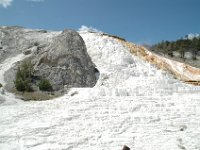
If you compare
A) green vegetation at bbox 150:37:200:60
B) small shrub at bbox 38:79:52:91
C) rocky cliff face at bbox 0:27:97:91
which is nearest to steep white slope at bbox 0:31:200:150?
rocky cliff face at bbox 0:27:97:91

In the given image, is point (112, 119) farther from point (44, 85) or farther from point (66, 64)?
point (66, 64)

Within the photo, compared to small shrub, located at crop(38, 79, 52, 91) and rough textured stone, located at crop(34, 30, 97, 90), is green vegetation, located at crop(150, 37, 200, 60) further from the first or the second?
small shrub, located at crop(38, 79, 52, 91)

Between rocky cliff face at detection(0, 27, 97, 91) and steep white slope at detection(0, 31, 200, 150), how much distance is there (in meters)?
1.62

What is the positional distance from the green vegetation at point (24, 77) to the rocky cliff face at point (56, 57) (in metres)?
0.51

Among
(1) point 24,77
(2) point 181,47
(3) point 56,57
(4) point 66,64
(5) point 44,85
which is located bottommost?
(5) point 44,85

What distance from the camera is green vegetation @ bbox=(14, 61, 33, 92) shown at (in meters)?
25.5

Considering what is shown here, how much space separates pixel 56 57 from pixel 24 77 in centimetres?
358

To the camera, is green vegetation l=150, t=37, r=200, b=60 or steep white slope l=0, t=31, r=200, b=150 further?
green vegetation l=150, t=37, r=200, b=60

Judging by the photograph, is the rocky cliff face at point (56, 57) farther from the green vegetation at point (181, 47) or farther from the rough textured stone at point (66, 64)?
the green vegetation at point (181, 47)

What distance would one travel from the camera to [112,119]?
64.4 ft

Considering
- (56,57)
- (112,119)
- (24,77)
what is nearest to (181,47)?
(56,57)

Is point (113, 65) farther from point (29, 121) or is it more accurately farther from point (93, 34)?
point (29, 121)

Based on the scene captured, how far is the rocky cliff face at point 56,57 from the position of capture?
27.2 metres

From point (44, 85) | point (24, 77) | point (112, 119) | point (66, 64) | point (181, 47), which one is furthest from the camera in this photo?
point (181, 47)
